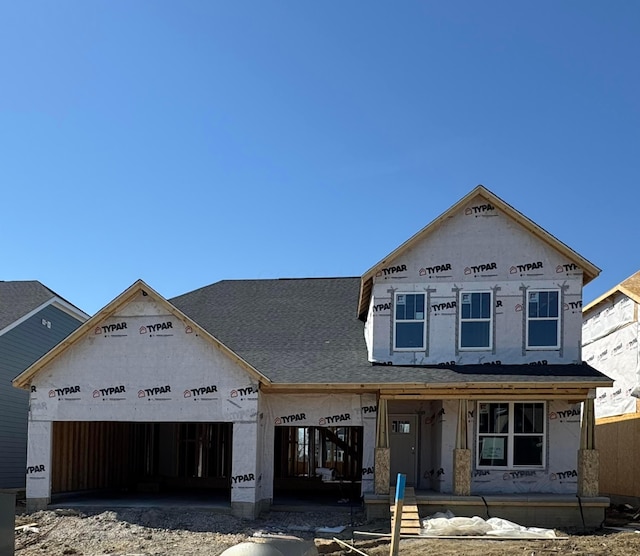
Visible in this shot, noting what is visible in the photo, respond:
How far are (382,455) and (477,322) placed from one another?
3961 mm

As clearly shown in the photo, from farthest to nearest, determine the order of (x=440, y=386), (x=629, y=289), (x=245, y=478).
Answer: (x=629, y=289)
(x=245, y=478)
(x=440, y=386)

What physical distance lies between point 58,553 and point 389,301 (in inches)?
365

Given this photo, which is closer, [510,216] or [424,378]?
[424,378]

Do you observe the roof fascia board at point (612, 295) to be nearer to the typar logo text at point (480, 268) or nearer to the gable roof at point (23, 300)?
the typar logo text at point (480, 268)

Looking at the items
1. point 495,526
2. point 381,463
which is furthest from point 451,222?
point 495,526

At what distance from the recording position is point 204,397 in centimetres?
1753

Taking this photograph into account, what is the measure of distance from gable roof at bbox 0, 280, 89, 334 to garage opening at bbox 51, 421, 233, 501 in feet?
15.5

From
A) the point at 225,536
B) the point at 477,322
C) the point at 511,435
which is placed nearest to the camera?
the point at 225,536

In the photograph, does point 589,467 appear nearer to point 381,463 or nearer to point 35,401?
point 381,463

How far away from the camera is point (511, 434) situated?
1798 cm

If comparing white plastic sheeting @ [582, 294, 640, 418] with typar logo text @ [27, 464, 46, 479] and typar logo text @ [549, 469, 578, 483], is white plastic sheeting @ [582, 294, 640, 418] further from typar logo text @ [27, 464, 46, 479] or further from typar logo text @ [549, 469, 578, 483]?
typar logo text @ [27, 464, 46, 479]

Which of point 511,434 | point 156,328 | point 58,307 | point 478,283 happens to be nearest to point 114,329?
point 156,328

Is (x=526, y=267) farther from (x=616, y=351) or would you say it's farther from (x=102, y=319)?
(x=102, y=319)

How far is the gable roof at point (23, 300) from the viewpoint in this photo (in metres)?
24.1
